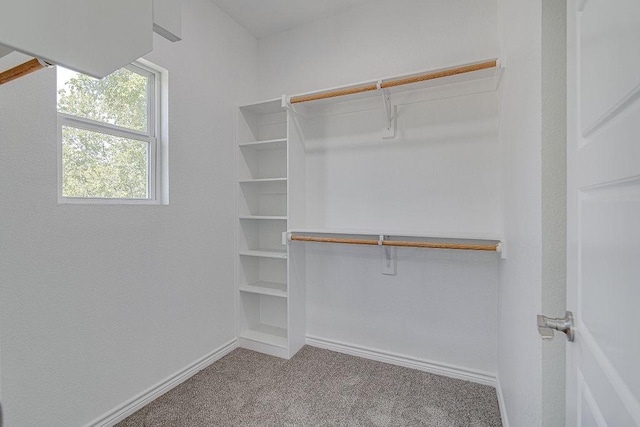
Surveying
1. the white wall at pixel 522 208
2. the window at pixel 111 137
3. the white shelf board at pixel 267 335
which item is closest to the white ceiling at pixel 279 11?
the window at pixel 111 137

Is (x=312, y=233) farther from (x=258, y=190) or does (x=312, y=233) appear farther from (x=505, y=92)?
(x=505, y=92)

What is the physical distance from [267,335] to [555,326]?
2.25 meters

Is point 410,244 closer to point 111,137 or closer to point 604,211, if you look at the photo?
point 604,211

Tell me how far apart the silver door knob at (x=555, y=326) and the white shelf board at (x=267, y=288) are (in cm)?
189

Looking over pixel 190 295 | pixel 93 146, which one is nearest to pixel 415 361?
pixel 190 295

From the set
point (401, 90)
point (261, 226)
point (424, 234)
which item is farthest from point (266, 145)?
point (424, 234)

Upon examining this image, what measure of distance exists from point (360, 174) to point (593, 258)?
186cm

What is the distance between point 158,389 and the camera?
1930 millimetres

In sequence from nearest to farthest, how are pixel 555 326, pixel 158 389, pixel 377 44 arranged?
1. pixel 555 326
2. pixel 158 389
3. pixel 377 44

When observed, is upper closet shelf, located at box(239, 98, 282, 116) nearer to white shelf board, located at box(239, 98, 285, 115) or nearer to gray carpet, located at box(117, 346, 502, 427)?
white shelf board, located at box(239, 98, 285, 115)

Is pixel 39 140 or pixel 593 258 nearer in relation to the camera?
pixel 593 258

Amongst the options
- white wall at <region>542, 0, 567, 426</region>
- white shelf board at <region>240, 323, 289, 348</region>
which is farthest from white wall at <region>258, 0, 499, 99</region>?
A: white shelf board at <region>240, 323, 289, 348</region>

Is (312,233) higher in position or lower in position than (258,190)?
lower

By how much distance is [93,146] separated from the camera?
5.68ft
